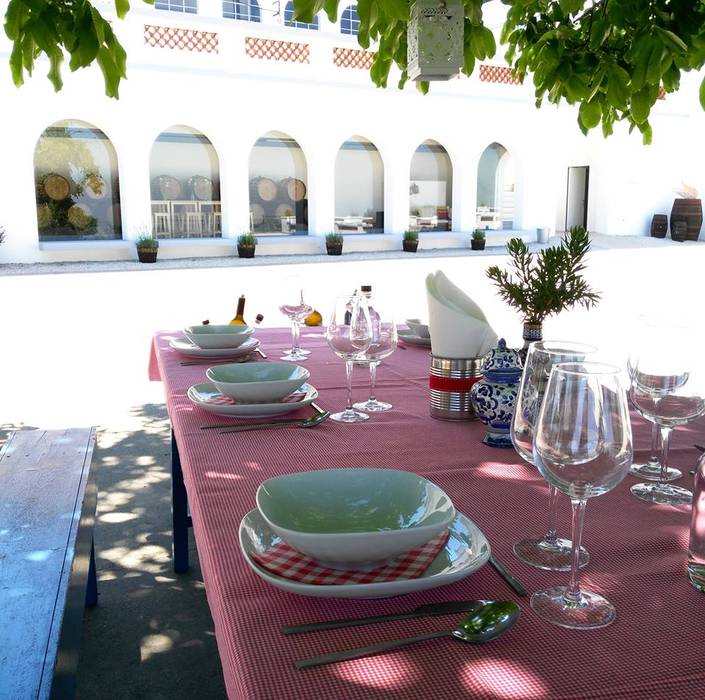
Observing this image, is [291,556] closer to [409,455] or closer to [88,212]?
[409,455]

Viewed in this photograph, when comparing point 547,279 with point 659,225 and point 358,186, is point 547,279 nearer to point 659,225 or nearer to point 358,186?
point 358,186

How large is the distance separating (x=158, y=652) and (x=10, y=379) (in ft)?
13.4

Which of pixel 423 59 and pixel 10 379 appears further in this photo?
pixel 10 379

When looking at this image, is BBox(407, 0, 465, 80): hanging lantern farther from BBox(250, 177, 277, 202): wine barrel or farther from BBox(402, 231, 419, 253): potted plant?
BBox(402, 231, 419, 253): potted plant

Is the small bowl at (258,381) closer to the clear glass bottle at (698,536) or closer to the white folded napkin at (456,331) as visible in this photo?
the white folded napkin at (456,331)

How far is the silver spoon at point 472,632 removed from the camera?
875 millimetres

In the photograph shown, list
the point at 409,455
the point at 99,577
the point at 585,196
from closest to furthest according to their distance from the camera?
the point at 409,455
the point at 99,577
the point at 585,196

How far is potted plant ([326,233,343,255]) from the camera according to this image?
55.4 feet

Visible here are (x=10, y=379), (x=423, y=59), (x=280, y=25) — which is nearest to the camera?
(x=423, y=59)

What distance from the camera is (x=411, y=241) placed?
17.9 m

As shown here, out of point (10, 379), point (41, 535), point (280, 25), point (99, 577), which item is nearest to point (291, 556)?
point (41, 535)

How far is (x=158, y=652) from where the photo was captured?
7.99 feet

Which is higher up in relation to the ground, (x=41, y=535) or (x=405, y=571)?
(x=405, y=571)

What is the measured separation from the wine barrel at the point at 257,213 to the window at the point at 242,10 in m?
4.02
